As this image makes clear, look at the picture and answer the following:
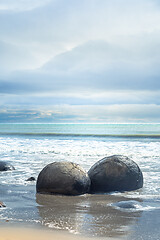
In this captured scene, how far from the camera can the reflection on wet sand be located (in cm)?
490

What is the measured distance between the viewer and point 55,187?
25.6ft

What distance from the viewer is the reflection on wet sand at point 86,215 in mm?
4898

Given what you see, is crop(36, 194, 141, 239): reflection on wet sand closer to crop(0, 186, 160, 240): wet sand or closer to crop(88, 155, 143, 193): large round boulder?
crop(0, 186, 160, 240): wet sand

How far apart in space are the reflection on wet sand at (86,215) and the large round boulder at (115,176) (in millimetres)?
765

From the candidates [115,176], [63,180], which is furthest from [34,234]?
[115,176]

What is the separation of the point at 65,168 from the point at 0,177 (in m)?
3.17

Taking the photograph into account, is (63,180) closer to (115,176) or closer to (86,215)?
(115,176)

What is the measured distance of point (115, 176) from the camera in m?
8.37

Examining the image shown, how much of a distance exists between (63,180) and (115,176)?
4.68 ft

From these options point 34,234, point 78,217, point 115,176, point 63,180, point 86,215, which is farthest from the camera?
point 115,176

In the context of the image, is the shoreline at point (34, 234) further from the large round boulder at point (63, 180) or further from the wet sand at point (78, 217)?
the large round boulder at point (63, 180)

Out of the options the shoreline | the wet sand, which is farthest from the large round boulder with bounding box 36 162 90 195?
the shoreline

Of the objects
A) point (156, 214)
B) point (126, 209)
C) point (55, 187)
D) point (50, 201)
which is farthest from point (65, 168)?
point (156, 214)

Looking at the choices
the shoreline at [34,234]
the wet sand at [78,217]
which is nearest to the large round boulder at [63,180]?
the wet sand at [78,217]
